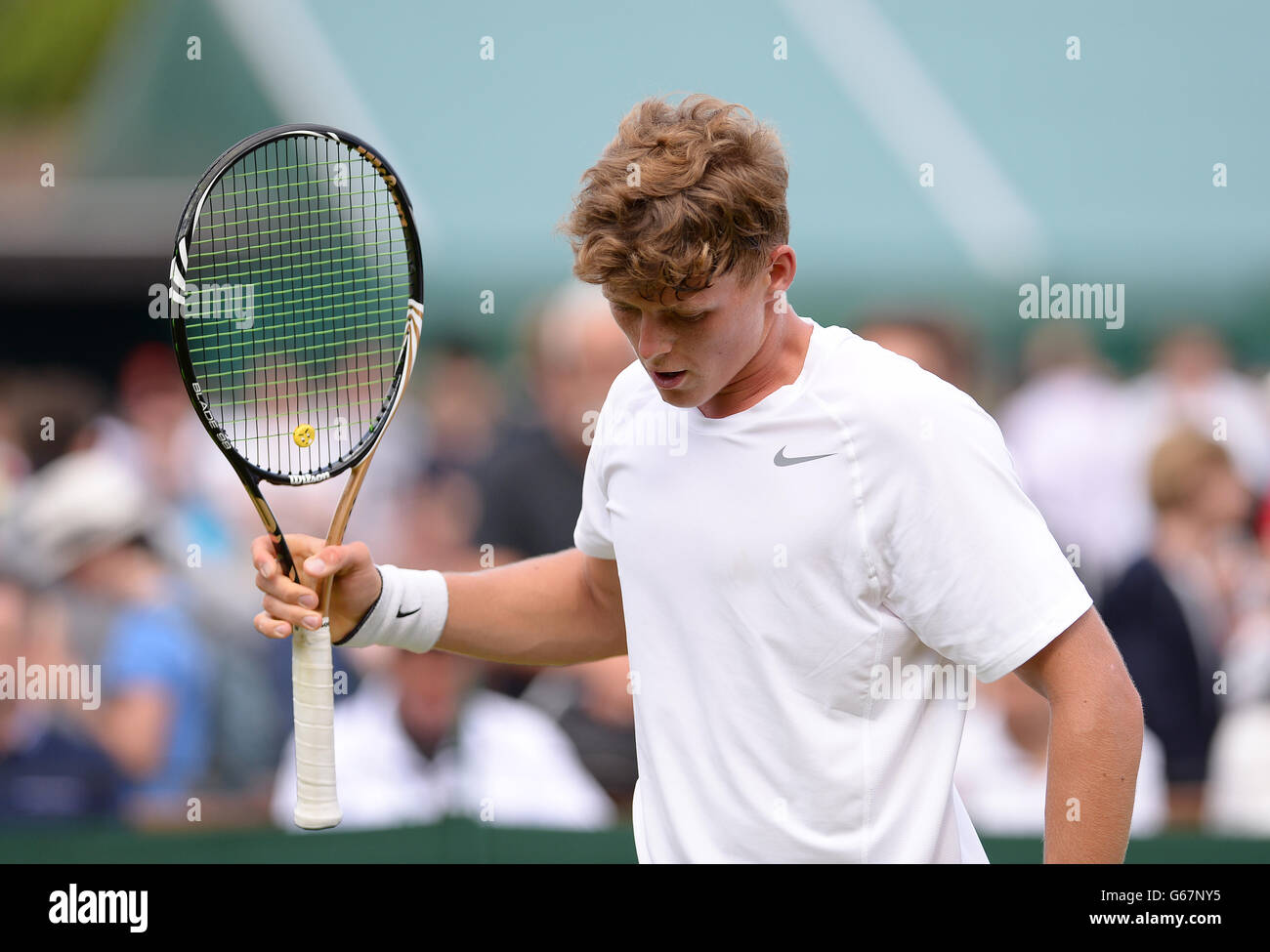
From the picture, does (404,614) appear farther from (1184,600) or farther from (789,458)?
(1184,600)

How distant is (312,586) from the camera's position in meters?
2.57

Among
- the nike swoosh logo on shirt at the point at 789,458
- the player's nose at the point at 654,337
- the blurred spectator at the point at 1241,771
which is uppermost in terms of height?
the player's nose at the point at 654,337

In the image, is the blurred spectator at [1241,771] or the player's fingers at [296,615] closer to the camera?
the player's fingers at [296,615]

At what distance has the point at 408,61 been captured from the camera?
35.5 feet

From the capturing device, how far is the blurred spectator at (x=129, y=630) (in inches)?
196

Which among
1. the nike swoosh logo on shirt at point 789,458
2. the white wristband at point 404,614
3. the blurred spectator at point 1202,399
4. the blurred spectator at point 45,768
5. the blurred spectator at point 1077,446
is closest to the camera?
the nike swoosh logo on shirt at point 789,458

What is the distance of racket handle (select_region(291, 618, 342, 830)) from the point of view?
8.30 feet

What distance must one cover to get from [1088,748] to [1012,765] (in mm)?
2681

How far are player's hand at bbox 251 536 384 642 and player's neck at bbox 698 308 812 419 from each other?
711mm

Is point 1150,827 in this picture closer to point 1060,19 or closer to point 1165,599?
point 1165,599

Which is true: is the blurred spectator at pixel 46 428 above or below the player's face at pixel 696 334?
above

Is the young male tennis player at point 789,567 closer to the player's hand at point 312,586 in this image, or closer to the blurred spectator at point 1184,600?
the player's hand at point 312,586

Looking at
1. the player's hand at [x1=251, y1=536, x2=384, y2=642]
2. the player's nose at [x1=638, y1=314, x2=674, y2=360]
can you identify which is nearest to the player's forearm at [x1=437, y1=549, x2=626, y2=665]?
the player's hand at [x1=251, y1=536, x2=384, y2=642]

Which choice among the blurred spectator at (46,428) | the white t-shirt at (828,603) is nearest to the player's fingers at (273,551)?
the white t-shirt at (828,603)
